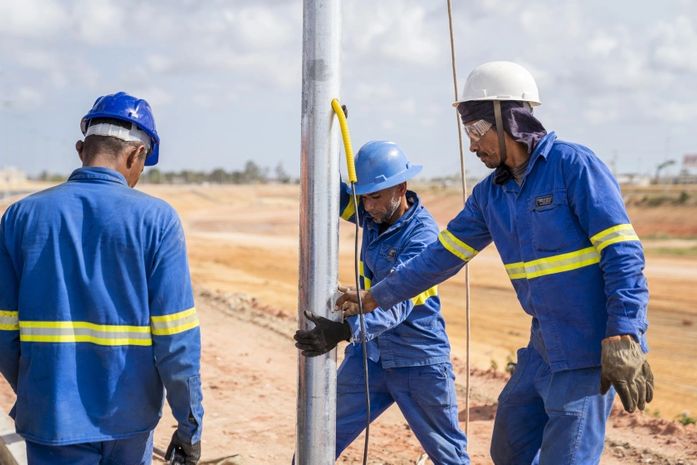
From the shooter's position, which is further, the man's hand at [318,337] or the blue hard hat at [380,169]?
the blue hard hat at [380,169]

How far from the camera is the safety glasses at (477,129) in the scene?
12.0 feet

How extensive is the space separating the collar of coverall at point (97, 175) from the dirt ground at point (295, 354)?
294 cm

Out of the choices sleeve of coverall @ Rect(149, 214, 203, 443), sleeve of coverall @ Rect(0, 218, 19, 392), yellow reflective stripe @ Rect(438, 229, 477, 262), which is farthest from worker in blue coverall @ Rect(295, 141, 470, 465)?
sleeve of coverall @ Rect(0, 218, 19, 392)

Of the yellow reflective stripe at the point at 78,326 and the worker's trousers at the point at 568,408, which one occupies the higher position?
the yellow reflective stripe at the point at 78,326

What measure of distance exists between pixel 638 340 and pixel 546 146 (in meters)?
0.88

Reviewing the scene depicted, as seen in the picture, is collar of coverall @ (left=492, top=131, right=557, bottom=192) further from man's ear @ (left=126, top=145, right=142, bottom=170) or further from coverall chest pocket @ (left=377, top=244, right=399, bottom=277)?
man's ear @ (left=126, top=145, right=142, bottom=170)

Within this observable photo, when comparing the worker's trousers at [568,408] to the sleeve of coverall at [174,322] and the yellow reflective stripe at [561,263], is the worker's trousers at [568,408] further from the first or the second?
the sleeve of coverall at [174,322]

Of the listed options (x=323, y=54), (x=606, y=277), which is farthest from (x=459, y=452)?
(x=323, y=54)

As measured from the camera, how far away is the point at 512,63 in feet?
12.1

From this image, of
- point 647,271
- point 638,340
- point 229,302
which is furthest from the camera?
point 647,271

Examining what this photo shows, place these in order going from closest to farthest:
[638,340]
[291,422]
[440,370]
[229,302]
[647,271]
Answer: [638,340] < [440,370] < [291,422] < [229,302] < [647,271]

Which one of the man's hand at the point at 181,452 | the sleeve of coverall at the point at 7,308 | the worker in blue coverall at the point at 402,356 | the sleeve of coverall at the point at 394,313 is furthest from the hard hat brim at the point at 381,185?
the sleeve of coverall at the point at 7,308

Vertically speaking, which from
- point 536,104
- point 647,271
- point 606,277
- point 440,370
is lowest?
point 647,271

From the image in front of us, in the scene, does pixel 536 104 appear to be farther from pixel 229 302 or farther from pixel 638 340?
pixel 229 302
